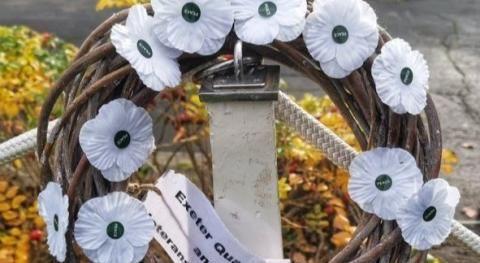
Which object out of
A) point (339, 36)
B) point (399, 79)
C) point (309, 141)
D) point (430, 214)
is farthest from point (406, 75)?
point (309, 141)

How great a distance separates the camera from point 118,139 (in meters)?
1.56

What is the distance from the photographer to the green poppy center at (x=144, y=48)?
5.03 feet

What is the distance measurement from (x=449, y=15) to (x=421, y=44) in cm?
118

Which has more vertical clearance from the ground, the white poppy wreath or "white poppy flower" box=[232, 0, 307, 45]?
"white poppy flower" box=[232, 0, 307, 45]

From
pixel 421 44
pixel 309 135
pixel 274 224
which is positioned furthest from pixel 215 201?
pixel 421 44

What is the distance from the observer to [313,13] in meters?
1.56

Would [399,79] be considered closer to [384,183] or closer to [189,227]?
[384,183]

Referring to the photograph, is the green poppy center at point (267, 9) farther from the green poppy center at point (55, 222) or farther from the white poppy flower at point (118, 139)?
the green poppy center at point (55, 222)

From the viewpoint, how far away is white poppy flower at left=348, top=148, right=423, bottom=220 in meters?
1.54

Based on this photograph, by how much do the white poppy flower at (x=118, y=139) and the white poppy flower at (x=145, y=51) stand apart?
70 millimetres

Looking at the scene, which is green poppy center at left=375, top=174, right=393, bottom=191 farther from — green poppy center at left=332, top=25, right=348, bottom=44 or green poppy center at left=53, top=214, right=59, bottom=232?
green poppy center at left=53, top=214, right=59, bottom=232

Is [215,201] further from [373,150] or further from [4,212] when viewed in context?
[4,212]

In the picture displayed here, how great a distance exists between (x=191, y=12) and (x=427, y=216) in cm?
55

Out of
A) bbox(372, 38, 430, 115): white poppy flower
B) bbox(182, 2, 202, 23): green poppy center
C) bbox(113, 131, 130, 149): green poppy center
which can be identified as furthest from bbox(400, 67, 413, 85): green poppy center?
bbox(113, 131, 130, 149): green poppy center
